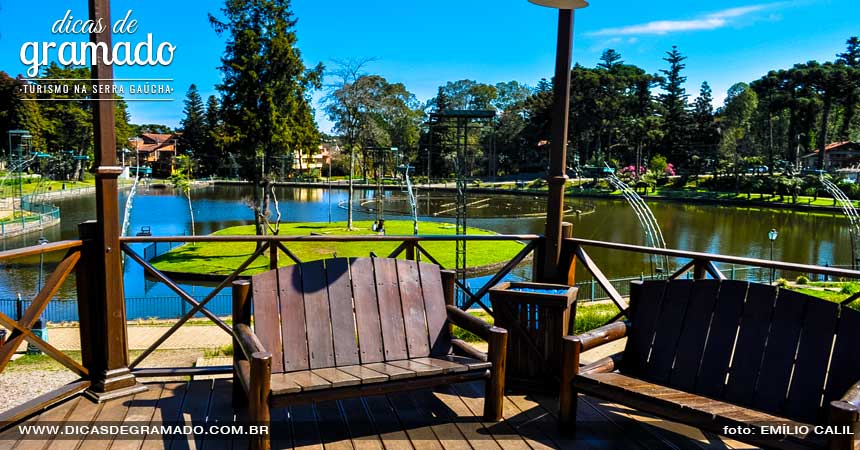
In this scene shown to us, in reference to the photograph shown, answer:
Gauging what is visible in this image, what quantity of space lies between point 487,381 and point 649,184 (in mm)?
56828

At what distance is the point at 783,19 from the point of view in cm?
6619

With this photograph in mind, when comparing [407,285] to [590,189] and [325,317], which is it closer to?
[325,317]

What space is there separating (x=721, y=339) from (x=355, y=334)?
1880 millimetres

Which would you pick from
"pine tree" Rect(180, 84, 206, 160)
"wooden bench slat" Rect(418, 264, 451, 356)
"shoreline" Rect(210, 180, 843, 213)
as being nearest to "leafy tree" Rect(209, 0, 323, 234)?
"shoreline" Rect(210, 180, 843, 213)

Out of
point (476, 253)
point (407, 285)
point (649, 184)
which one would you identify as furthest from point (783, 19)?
point (407, 285)

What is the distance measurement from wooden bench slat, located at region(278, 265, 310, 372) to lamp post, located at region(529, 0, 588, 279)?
1.66 m

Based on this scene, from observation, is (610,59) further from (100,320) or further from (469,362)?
(100,320)

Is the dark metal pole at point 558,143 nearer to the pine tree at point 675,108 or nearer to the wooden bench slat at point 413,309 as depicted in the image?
the wooden bench slat at point 413,309

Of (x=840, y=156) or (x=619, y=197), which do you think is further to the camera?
(x=840, y=156)

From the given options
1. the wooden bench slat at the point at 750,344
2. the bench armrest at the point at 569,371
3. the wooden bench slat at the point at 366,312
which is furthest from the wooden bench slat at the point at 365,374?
the wooden bench slat at the point at 750,344

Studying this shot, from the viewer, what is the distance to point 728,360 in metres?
2.87

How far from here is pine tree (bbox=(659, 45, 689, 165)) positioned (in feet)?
206

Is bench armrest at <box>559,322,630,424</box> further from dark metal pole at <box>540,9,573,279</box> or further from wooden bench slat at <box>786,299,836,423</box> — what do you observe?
dark metal pole at <box>540,9,573,279</box>

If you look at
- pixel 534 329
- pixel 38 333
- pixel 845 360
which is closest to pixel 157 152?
pixel 38 333
